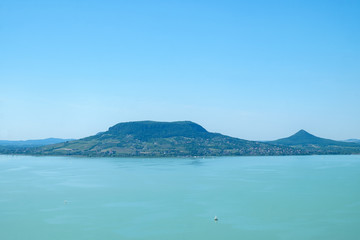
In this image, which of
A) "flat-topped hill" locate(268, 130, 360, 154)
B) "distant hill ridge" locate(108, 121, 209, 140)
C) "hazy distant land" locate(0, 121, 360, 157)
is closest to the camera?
"hazy distant land" locate(0, 121, 360, 157)

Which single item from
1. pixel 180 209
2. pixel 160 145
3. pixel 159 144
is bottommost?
pixel 180 209

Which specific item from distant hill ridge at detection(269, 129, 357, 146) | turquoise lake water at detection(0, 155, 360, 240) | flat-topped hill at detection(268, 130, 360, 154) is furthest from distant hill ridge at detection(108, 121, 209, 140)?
turquoise lake water at detection(0, 155, 360, 240)

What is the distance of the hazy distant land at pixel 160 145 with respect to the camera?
112156 mm

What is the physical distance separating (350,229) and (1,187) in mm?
40089

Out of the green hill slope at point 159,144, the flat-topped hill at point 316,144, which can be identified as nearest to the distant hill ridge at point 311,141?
the flat-topped hill at point 316,144

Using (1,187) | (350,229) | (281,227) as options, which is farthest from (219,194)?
(1,187)

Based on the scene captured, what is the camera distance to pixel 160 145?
124938mm

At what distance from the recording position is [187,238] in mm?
22391

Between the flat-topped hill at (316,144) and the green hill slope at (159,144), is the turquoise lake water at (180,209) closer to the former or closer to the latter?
the green hill slope at (159,144)

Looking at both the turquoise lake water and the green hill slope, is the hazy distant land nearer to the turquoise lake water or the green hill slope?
the green hill slope

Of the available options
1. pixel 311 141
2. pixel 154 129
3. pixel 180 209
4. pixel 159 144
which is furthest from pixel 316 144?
pixel 180 209

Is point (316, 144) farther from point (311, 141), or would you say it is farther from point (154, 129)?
point (154, 129)

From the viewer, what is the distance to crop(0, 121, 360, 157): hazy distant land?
112 m

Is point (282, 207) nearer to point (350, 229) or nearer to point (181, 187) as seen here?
point (350, 229)
